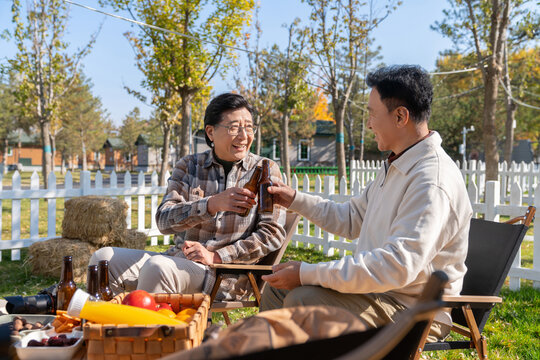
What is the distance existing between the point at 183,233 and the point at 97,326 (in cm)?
169

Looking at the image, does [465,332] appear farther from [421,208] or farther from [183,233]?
[183,233]

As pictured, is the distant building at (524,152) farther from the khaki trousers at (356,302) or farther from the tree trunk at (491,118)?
the khaki trousers at (356,302)

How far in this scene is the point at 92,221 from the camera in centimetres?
631

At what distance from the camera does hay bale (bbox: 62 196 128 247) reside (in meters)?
6.32

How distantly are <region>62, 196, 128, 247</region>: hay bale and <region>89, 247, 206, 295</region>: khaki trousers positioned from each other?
11.7ft

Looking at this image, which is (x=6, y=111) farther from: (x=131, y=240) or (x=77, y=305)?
(x=77, y=305)

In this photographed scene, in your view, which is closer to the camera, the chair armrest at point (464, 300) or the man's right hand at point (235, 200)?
the chair armrest at point (464, 300)

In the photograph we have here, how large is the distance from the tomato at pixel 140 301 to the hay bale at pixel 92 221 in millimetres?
4700

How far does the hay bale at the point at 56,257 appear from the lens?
591cm

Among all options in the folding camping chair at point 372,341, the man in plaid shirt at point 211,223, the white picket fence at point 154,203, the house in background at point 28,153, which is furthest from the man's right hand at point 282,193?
the house in background at point 28,153

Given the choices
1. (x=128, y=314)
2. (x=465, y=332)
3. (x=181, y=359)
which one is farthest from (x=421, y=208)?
(x=181, y=359)

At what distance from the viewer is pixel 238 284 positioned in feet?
10.2

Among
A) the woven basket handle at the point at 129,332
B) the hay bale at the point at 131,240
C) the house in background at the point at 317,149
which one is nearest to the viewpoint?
the woven basket handle at the point at 129,332

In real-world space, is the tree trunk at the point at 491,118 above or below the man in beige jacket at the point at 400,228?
above
